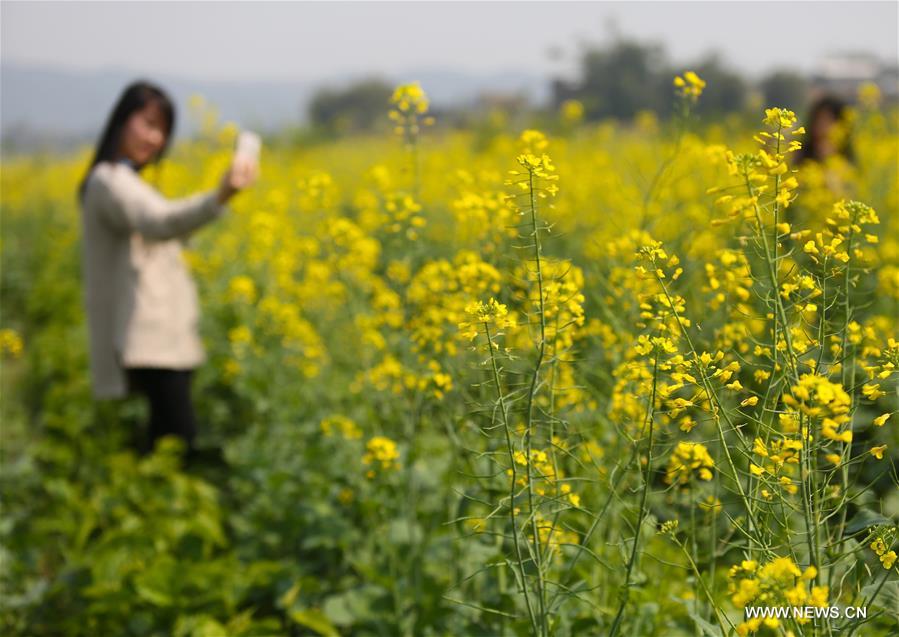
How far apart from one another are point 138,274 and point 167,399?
1.87ft

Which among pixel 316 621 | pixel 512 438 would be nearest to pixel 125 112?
pixel 316 621

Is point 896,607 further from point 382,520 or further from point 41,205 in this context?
point 41,205

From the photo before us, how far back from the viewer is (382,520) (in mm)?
2676

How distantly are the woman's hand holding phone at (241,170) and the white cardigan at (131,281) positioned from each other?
27cm

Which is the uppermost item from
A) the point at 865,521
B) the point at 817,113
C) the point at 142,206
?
the point at 817,113

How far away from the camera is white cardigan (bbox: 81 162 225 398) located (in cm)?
337

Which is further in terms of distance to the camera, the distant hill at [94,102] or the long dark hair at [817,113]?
the distant hill at [94,102]

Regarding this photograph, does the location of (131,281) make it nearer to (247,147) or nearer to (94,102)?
(247,147)

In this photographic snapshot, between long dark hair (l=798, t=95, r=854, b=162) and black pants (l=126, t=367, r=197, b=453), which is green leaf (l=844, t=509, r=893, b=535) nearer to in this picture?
black pants (l=126, t=367, r=197, b=453)

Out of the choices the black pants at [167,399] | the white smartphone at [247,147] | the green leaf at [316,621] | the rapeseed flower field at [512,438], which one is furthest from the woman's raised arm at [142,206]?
the green leaf at [316,621]

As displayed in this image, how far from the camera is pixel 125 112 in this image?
3516 mm

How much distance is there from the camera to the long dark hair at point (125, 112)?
3500 mm

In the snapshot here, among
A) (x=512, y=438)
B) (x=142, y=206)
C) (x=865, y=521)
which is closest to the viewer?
A: (x=865, y=521)

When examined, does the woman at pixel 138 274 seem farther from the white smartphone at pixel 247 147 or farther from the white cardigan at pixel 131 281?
the white smartphone at pixel 247 147
